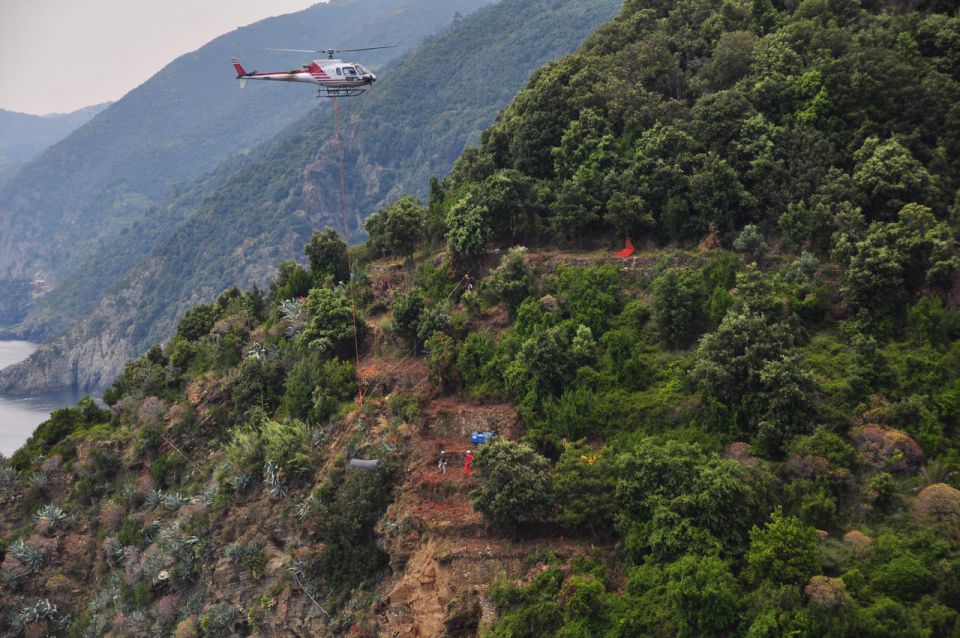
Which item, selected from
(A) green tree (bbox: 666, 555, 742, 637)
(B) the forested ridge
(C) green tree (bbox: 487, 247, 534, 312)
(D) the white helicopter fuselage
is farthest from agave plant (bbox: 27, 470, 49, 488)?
(A) green tree (bbox: 666, 555, 742, 637)

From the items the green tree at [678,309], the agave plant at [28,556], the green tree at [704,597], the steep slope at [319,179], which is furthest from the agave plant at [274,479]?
the steep slope at [319,179]

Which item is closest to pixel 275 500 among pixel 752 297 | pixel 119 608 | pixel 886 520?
pixel 119 608

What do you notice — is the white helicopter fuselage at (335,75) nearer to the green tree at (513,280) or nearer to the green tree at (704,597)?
the green tree at (513,280)

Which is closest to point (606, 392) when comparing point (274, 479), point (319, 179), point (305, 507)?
point (305, 507)

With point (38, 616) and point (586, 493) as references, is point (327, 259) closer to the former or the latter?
point (38, 616)

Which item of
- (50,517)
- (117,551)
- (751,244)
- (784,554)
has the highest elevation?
(751,244)

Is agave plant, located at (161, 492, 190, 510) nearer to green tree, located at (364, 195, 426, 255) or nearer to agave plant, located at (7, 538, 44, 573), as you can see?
agave plant, located at (7, 538, 44, 573)
